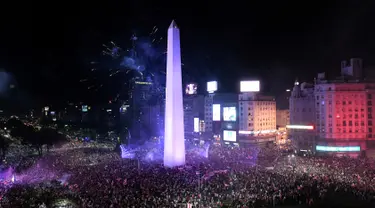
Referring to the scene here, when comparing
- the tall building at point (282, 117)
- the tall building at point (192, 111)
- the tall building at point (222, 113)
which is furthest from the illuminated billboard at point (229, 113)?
the tall building at point (282, 117)

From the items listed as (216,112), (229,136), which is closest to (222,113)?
(216,112)

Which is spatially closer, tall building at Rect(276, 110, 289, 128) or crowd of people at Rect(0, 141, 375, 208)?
crowd of people at Rect(0, 141, 375, 208)

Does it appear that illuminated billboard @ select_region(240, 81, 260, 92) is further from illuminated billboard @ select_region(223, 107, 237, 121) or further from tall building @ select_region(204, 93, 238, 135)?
illuminated billboard @ select_region(223, 107, 237, 121)

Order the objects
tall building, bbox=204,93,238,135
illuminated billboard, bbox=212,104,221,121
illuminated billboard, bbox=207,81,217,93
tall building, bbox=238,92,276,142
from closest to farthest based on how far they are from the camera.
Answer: tall building, bbox=238,92,276,142
tall building, bbox=204,93,238,135
illuminated billboard, bbox=212,104,221,121
illuminated billboard, bbox=207,81,217,93

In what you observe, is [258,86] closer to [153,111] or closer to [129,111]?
[153,111]

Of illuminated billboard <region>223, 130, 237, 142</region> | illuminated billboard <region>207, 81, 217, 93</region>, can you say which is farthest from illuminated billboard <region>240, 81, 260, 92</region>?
illuminated billboard <region>207, 81, 217, 93</region>

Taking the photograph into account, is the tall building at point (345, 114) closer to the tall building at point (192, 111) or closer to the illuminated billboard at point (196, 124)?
the illuminated billboard at point (196, 124)

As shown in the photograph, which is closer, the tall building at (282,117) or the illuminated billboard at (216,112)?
the illuminated billboard at (216,112)

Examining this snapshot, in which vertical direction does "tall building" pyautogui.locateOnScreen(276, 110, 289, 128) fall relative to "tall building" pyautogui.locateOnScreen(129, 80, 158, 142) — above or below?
below
